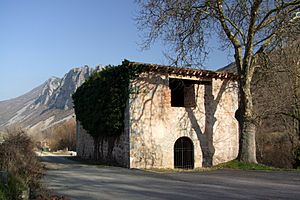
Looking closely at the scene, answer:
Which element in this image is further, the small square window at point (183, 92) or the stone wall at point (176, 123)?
the small square window at point (183, 92)

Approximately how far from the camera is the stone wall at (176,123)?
59.2ft

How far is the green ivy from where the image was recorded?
18328 millimetres

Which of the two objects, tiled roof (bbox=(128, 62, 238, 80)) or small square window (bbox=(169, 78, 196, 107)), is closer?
tiled roof (bbox=(128, 62, 238, 80))

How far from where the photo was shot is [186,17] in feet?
54.2

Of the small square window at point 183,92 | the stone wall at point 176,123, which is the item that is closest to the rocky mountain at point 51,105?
the small square window at point 183,92

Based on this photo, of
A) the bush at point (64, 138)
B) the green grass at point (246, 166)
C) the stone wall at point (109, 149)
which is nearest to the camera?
the green grass at point (246, 166)

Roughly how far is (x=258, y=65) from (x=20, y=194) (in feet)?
48.5

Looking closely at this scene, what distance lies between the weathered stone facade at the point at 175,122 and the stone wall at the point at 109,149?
5cm

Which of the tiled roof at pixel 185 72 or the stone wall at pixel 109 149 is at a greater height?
the tiled roof at pixel 185 72

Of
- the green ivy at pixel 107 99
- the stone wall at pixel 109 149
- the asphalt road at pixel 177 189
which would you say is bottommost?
the asphalt road at pixel 177 189

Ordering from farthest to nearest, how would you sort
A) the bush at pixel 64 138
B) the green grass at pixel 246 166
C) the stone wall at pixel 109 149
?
the bush at pixel 64 138, the stone wall at pixel 109 149, the green grass at pixel 246 166

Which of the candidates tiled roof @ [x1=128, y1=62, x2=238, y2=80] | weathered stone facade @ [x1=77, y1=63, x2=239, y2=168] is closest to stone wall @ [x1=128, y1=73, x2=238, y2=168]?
weathered stone facade @ [x1=77, y1=63, x2=239, y2=168]

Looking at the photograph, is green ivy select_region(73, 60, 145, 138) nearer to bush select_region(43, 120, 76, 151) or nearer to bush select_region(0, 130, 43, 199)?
bush select_region(0, 130, 43, 199)

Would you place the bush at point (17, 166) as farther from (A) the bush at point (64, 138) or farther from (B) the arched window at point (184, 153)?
(A) the bush at point (64, 138)
